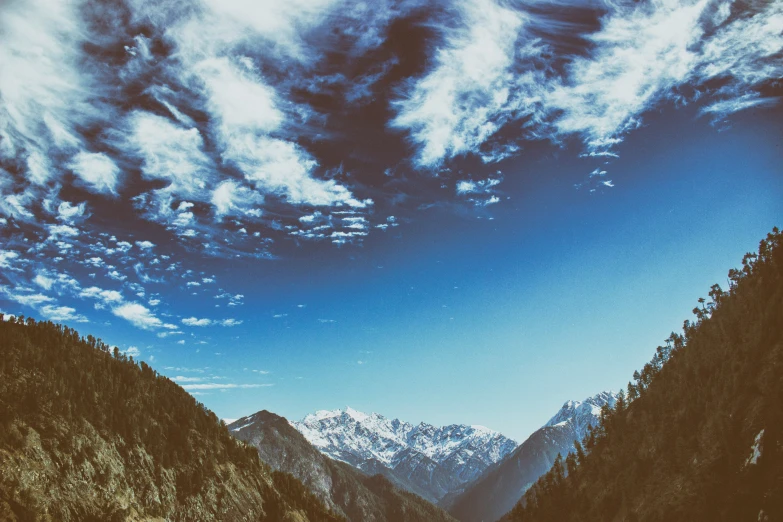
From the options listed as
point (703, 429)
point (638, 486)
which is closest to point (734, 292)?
point (703, 429)

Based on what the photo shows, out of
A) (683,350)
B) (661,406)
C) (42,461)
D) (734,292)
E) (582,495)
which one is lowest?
(582,495)

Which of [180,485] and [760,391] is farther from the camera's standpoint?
[180,485]

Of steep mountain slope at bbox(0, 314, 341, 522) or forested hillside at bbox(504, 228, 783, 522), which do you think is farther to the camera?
steep mountain slope at bbox(0, 314, 341, 522)

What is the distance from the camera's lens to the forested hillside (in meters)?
119

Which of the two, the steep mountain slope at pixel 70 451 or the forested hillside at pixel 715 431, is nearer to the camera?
the forested hillside at pixel 715 431

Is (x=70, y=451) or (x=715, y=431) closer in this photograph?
(x=715, y=431)

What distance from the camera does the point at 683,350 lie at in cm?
19800

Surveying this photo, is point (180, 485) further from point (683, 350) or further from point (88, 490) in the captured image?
point (683, 350)

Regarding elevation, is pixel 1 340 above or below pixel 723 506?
above

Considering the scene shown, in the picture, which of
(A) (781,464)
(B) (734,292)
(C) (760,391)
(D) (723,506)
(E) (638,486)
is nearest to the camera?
(A) (781,464)

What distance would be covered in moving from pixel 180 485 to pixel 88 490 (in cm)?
4782

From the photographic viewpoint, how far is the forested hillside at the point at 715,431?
119 metres

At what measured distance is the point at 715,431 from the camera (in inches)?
5512

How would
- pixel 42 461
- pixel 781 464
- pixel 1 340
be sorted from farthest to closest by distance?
pixel 1 340, pixel 42 461, pixel 781 464
